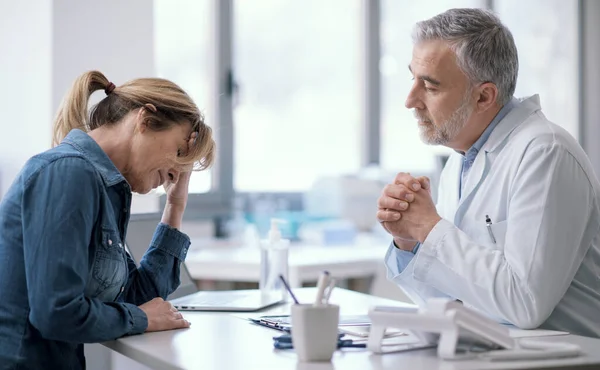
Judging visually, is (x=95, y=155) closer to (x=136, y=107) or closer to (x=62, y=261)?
(x=136, y=107)

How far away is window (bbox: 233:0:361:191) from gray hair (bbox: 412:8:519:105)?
251 centimetres

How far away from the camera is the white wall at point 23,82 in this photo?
279 cm

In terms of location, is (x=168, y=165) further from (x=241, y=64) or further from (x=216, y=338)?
(x=241, y=64)

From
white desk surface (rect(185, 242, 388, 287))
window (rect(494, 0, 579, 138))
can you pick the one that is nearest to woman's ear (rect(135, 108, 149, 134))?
white desk surface (rect(185, 242, 388, 287))

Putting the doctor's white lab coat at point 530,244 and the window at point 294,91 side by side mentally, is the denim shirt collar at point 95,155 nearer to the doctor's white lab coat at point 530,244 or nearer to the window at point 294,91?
the doctor's white lab coat at point 530,244

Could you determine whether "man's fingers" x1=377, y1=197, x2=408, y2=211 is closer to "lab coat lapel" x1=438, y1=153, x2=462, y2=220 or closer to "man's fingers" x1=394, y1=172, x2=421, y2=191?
"man's fingers" x1=394, y1=172, x2=421, y2=191

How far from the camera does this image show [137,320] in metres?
1.50

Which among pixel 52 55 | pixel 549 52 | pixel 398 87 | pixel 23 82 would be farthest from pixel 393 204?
pixel 549 52

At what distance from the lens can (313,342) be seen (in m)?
1.21

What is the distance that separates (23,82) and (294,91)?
1.86 m

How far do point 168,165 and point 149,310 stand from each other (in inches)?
12.1

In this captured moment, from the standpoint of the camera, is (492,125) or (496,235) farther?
(492,125)

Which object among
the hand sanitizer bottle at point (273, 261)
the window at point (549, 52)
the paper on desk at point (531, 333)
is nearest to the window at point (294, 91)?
the window at point (549, 52)

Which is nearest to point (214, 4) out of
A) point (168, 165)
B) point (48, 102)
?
point (48, 102)
